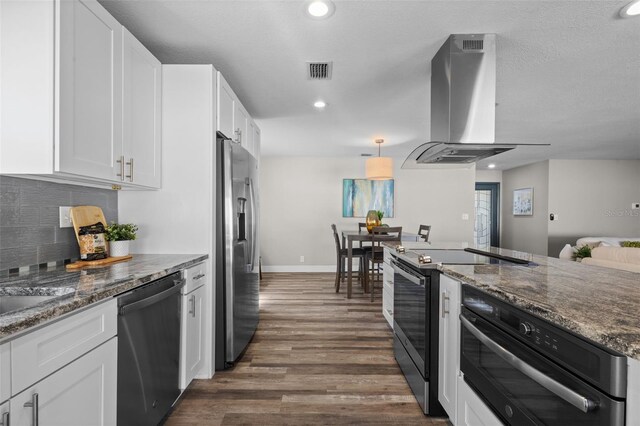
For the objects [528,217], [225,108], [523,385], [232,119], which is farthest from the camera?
[528,217]

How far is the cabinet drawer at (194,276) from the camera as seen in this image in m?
1.98

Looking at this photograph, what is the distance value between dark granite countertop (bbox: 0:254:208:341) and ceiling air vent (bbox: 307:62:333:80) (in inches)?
68.0

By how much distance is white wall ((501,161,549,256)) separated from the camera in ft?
22.6

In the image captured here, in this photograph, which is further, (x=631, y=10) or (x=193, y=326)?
(x=193, y=326)

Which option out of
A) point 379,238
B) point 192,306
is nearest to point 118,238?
point 192,306

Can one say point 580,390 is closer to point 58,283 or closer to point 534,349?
point 534,349

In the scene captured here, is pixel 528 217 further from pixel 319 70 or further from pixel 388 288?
pixel 319 70

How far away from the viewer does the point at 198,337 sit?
2.17 m

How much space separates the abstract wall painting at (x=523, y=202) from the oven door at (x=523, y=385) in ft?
23.2

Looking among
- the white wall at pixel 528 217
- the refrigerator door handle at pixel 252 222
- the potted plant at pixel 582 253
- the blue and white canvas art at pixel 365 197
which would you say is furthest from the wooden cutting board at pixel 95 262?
the white wall at pixel 528 217

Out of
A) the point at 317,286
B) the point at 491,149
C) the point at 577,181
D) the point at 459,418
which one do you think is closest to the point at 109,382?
the point at 459,418

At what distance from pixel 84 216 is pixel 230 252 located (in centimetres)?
91

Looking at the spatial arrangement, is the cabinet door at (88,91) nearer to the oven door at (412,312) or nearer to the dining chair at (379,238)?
the oven door at (412,312)

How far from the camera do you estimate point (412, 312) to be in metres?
2.11
